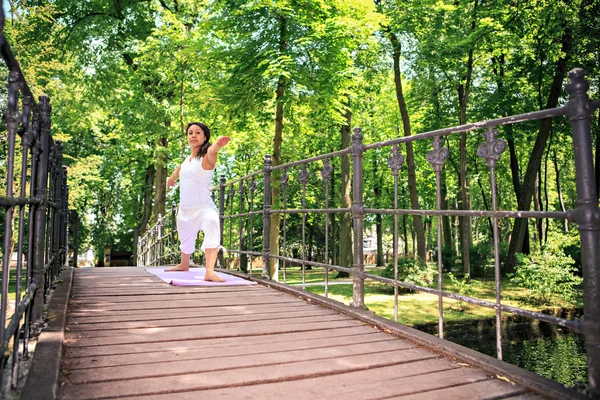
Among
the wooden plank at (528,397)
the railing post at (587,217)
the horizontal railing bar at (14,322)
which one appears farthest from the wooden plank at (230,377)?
the railing post at (587,217)

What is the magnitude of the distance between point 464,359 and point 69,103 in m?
17.8

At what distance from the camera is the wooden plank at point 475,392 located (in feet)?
7.07

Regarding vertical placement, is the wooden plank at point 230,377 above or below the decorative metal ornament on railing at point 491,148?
below

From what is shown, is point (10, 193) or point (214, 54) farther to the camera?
point (214, 54)

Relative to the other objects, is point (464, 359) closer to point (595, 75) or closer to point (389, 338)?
point (389, 338)

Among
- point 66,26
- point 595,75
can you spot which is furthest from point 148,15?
point 595,75

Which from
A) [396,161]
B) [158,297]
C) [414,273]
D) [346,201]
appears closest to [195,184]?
[158,297]

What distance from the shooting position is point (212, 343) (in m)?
2.91

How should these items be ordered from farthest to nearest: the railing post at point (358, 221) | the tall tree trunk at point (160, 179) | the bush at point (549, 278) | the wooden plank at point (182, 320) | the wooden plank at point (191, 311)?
the tall tree trunk at point (160, 179) → the bush at point (549, 278) → the railing post at point (358, 221) → the wooden plank at point (191, 311) → the wooden plank at point (182, 320)

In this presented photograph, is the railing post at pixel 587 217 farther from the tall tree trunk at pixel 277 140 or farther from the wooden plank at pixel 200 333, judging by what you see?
the tall tree trunk at pixel 277 140

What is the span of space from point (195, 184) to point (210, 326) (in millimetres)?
2626

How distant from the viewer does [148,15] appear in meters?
17.2

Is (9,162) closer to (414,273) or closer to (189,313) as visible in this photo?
(189,313)

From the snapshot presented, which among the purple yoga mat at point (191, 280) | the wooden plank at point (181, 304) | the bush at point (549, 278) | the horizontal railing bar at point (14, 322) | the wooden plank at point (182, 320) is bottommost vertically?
the bush at point (549, 278)
